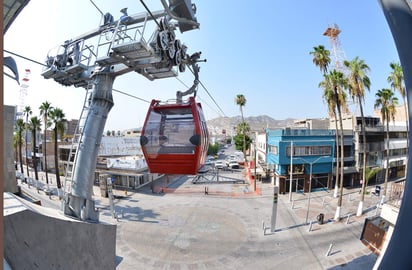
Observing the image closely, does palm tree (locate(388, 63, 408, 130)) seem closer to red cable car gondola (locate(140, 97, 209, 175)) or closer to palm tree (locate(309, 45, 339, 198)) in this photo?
palm tree (locate(309, 45, 339, 198))

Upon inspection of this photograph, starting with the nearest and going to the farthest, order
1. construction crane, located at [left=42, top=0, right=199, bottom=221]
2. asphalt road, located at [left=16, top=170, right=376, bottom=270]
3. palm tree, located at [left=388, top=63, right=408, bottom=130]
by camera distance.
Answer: construction crane, located at [left=42, top=0, right=199, bottom=221] < asphalt road, located at [left=16, top=170, right=376, bottom=270] < palm tree, located at [left=388, top=63, right=408, bottom=130]

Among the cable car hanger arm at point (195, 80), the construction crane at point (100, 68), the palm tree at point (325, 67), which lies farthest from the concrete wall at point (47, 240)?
the palm tree at point (325, 67)

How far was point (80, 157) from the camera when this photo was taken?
7801 millimetres

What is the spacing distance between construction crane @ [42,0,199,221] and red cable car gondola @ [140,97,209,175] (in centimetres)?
173

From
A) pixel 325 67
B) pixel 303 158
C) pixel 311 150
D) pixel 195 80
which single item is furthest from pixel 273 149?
pixel 195 80

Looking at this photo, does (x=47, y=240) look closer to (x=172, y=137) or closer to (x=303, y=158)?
(x=172, y=137)

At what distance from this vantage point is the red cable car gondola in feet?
28.0

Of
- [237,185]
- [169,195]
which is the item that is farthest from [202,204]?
[237,185]

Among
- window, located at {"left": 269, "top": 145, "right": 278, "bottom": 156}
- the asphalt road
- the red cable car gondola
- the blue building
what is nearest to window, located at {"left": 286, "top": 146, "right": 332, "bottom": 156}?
the blue building

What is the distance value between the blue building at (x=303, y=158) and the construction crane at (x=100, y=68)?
2214 cm

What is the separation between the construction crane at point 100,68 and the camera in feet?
23.8

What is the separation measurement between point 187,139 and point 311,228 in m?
15.2

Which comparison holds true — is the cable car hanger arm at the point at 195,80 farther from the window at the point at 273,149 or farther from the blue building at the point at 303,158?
the window at the point at 273,149

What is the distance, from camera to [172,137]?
29.2 ft
